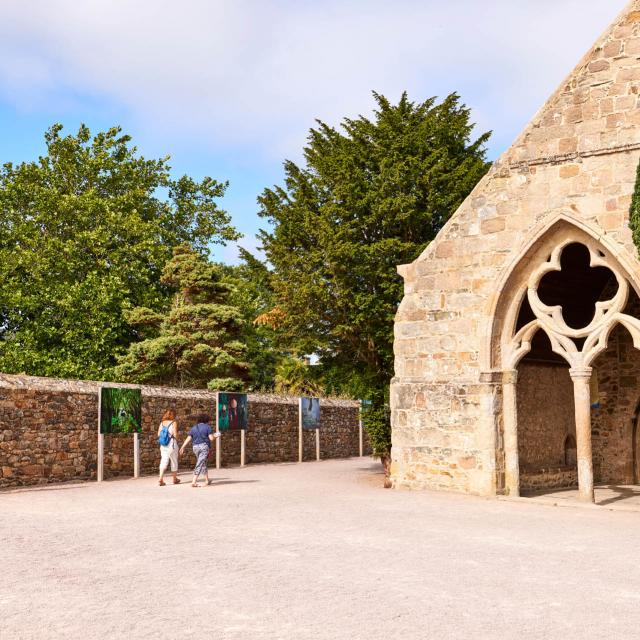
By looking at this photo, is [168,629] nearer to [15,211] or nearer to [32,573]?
[32,573]

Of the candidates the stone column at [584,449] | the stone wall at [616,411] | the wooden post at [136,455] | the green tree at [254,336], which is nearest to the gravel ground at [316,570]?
the stone column at [584,449]

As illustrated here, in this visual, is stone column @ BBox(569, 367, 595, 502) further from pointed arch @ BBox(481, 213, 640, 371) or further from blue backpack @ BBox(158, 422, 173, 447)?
blue backpack @ BBox(158, 422, 173, 447)

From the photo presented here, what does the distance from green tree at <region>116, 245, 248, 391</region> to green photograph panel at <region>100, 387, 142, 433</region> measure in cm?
869

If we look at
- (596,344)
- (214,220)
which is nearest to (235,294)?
(214,220)

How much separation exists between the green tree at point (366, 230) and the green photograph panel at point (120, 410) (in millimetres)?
3458

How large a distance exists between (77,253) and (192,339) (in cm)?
657

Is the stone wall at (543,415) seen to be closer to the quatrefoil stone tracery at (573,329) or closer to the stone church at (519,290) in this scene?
the stone church at (519,290)

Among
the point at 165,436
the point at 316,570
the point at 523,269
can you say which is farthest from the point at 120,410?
the point at 316,570

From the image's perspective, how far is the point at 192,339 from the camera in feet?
86.3

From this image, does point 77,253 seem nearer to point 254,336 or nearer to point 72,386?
point 254,336

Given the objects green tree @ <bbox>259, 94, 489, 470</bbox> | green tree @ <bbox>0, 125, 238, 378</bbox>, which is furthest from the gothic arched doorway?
green tree @ <bbox>0, 125, 238, 378</bbox>

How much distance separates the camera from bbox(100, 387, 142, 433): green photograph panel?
51.2ft

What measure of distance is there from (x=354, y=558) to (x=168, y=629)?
2.68 meters

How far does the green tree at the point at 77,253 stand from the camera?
28.1 metres
